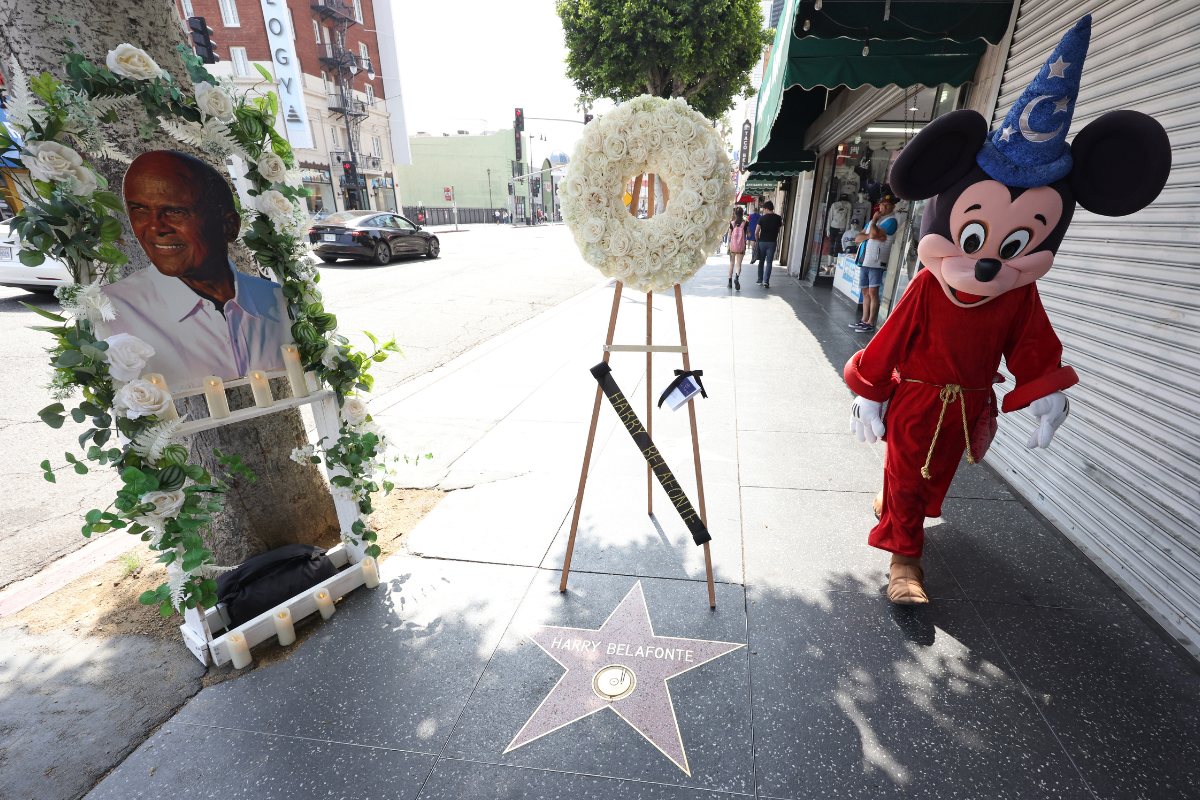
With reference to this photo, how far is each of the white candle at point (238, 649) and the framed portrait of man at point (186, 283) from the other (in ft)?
3.43

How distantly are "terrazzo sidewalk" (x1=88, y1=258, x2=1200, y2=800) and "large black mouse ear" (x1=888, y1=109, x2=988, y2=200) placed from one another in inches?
73.4

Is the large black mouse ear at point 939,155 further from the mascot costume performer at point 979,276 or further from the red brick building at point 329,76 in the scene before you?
the red brick building at point 329,76

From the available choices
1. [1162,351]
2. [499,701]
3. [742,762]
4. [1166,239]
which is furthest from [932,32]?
[499,701]

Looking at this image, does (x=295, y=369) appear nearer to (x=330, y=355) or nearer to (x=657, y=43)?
(x=330, y=355)

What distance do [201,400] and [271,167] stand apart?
1.11 metres

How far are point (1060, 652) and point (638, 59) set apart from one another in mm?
13153

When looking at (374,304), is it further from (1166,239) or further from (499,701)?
(1166,239)

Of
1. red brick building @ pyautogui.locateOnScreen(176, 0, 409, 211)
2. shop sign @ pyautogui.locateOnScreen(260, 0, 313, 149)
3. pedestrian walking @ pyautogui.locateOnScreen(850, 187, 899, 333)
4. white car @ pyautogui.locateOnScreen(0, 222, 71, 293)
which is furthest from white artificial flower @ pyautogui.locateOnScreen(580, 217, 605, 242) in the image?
shop sign @ pyautogui.locateOnScreen(260, 0, 313, 149)

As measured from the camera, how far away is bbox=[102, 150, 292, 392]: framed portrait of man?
1.88 m

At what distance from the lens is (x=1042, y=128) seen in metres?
1.90

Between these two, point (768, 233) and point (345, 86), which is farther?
point (345, 86)

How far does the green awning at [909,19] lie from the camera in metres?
3.83

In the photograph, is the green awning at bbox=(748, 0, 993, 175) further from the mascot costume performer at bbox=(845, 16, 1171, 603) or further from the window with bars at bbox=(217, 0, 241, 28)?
the window with bars at bbox=(217, 0, 241, 28)

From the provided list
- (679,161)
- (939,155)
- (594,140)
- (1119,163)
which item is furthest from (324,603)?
(1119,163)
